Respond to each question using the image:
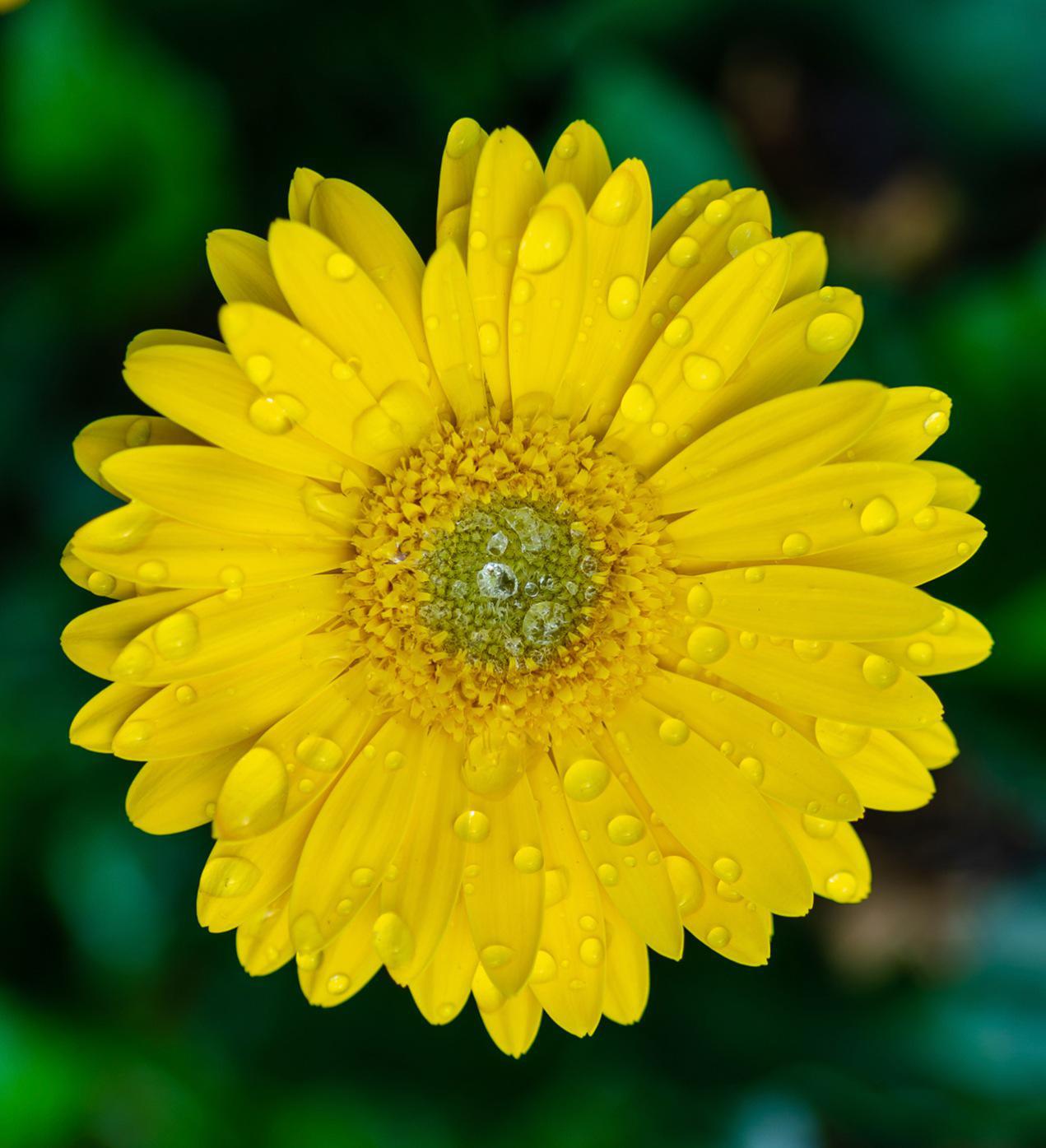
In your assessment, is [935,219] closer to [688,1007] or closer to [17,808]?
[688,1007]

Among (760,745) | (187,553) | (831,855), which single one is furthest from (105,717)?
(831,855)

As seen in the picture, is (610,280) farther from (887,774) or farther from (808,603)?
(887,774)

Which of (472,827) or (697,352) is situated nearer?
(697,352)

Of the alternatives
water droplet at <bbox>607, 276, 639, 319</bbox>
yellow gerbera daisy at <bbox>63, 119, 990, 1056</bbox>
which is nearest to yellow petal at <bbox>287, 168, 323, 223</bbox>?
yellow gerbera daisy at <bbox>63, 119, 990, 1056</bbox>

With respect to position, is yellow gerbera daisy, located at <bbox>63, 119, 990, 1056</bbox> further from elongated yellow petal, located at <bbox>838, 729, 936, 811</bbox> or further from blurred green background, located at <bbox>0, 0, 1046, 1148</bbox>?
blurred green background, located at <bbox>0, 0, 1046, 1148</bbox>

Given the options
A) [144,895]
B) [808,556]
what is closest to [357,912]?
[808,556]
